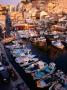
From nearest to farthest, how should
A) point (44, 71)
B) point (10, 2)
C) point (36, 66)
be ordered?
point (44, 71) → point (36, 66) → point (10, 2)

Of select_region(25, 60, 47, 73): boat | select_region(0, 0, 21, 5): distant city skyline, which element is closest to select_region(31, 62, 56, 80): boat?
select_region(25, 60, 47, 73): boat

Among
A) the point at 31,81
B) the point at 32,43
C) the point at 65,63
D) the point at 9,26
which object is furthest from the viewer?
the point at 9,26

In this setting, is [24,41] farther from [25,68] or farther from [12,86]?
[12,86]

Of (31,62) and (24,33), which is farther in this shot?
(24,33)

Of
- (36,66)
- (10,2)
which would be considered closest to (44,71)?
(36,66)

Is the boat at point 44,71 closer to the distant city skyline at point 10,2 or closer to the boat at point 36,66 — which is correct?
the boat at point 36,66

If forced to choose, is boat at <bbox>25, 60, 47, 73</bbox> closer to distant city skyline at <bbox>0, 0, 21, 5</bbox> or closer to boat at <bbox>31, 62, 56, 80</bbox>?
boat at <bbox>31, 62, 56, 80</bbox>

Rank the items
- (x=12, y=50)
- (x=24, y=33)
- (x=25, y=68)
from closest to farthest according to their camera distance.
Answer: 1. (x=25, y=68)
2. (x=12, y=50)
3. (x=24, y=33)

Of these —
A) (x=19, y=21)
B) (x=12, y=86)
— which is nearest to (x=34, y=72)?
(x=12, y=86)

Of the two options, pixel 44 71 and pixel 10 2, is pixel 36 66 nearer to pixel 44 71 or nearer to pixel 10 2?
pixel 44 71

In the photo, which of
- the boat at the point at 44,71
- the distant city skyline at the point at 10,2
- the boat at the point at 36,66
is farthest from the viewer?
the distant city skyline at the point at 10,2

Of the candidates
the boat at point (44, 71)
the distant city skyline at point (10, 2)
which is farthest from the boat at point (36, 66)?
the distant city skyline at point (10, 2)
